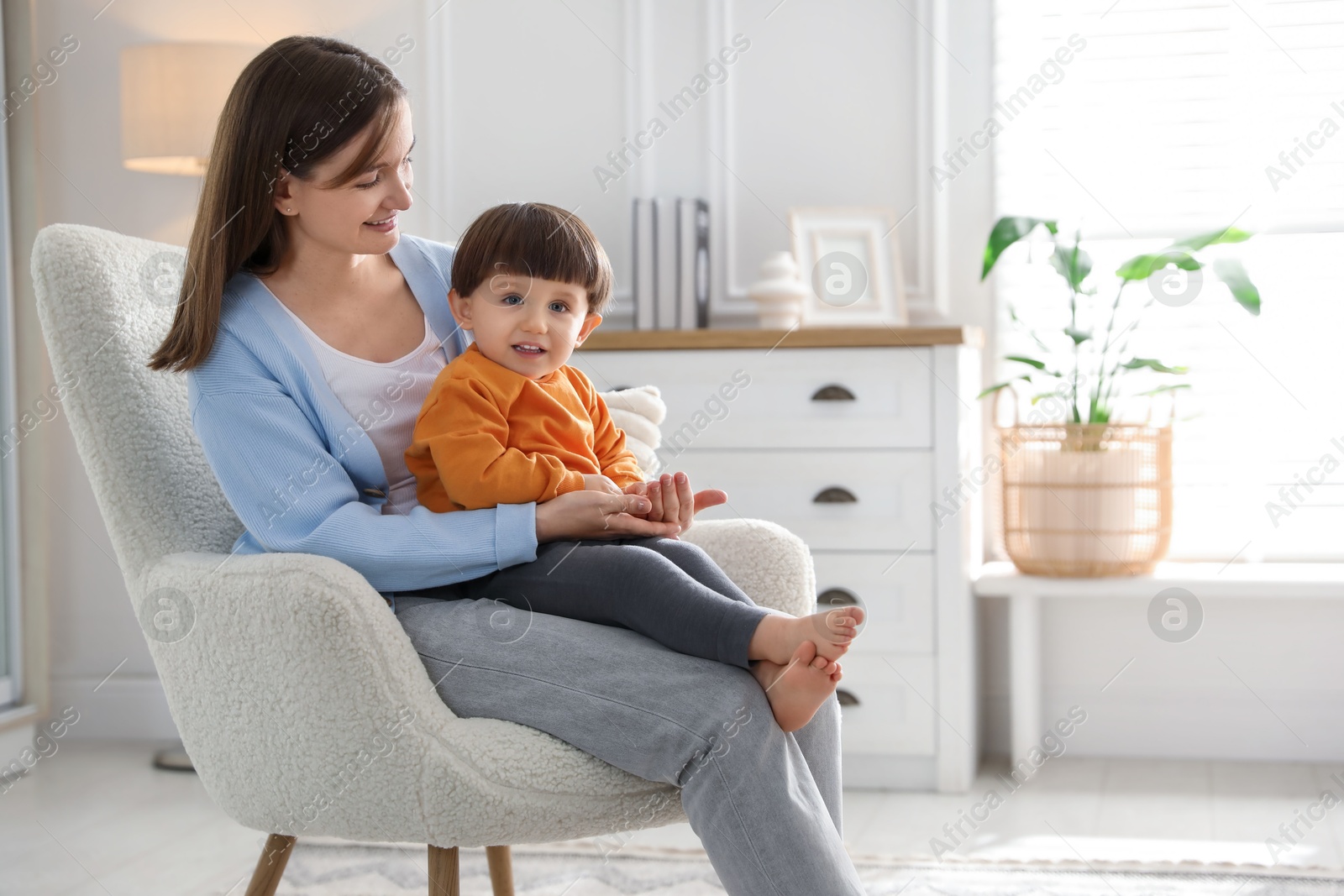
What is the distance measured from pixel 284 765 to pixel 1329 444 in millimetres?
2187

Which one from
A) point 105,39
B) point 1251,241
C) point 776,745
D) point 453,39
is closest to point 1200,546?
point 1251,241

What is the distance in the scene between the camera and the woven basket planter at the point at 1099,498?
227cm

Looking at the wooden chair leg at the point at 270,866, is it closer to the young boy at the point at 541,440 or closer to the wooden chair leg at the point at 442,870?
the wooden chair leg at the point at 442,870

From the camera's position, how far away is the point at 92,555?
2830 mm

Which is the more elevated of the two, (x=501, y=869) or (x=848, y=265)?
(x=848, y=265)

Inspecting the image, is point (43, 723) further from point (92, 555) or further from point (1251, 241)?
point (1251, 241)

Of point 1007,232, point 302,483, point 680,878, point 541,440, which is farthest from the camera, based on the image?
point 1007,232

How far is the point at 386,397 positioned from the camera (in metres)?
1.30

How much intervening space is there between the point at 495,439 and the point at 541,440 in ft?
0.24

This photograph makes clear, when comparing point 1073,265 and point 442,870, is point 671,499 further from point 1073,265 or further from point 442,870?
point 1073,265

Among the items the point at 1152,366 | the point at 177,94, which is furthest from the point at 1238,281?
the point at 177,94

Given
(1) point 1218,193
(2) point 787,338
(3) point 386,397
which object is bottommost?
(3) point 386,397

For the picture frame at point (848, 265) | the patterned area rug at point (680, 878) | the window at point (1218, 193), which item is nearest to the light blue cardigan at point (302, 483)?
the patterned area rug at point (680, 878)

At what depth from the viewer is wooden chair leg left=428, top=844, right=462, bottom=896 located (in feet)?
3.79
